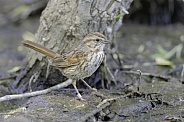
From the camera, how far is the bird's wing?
636 cm

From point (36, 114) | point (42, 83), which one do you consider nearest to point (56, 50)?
point (42, 83)

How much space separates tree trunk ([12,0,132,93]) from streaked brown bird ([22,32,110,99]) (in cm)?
28

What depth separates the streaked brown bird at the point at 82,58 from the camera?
6.27 metres

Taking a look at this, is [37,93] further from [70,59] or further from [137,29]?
[137,29]

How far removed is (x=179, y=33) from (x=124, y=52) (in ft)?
6.40

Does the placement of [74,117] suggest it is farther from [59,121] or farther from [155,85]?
[155,85]

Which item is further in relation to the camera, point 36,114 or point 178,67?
point 178,67

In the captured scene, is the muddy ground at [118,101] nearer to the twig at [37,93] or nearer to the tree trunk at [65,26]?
the twig at [37,93]

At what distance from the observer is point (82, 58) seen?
20.8 ft

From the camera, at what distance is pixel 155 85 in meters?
6.75

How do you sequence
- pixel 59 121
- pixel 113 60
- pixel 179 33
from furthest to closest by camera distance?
1. pixel 179 33
2. pixel 113 60
3. pixel 59 121

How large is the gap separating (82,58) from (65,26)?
0.61 meters

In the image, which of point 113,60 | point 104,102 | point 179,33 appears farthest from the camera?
point 179,33

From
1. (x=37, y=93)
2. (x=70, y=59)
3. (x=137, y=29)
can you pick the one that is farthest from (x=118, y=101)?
(x=137, y=29)
